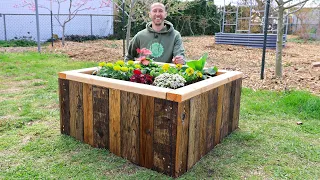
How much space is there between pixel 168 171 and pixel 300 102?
2708 mm

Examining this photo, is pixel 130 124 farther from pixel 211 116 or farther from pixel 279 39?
pixel 279 39

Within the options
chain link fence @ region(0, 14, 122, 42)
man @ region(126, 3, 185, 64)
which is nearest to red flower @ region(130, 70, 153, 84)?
man @ region(126, 3, 185, 64)

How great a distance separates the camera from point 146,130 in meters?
2.48

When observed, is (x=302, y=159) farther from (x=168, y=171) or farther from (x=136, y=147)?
(x=136, y=147)

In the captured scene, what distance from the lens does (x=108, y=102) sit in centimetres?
267

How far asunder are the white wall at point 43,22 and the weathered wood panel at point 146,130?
500 inches

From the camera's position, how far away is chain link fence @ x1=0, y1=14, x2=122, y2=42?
1380cm

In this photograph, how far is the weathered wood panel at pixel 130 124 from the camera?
2.50m

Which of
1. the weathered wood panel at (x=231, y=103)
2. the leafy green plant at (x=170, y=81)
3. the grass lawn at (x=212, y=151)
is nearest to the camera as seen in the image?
the grass lawn at (x=212, y=151)

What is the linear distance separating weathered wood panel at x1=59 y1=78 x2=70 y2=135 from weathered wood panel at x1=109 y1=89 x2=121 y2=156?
61 cm

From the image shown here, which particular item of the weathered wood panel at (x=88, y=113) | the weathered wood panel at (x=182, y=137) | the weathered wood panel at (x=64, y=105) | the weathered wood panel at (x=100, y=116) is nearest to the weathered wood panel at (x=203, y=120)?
the weathered wood panel at (x=182, y=137)

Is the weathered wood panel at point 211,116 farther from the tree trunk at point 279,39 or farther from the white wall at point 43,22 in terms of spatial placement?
the white wall at point 43,22

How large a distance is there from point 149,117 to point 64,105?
110 cm

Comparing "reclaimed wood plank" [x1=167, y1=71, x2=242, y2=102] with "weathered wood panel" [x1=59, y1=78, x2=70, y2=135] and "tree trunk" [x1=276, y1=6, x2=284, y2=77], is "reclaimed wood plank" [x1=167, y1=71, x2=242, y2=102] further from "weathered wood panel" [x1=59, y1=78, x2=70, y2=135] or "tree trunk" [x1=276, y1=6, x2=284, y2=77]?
"tree trunk" [x1=276, y1=6, x2=284, y2=77]
